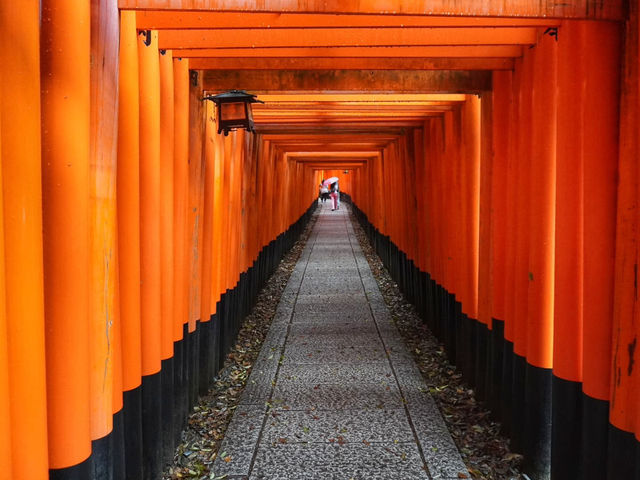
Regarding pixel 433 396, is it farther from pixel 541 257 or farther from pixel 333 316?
pixel 333 316

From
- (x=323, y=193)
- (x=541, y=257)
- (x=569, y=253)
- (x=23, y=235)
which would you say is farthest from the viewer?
(x=323, y=193)

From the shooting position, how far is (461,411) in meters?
6.41

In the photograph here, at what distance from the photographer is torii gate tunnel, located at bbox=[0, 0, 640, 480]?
107 inches

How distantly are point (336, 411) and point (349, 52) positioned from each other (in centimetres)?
349

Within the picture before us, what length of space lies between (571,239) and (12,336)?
3.07 meters

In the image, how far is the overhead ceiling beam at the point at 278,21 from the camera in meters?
3.88

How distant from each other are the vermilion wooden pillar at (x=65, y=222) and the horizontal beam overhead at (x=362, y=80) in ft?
11.4

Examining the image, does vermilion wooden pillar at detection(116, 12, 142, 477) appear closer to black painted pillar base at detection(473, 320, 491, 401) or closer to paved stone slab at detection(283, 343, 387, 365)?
black painted pillar base at detection(473, 320, 491, 401)

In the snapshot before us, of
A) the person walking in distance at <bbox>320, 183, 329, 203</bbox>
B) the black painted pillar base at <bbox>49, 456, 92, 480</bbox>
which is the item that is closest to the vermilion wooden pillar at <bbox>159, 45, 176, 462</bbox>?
the black painted pillar base at <bbox>49, 456, 92, 480</bbox>

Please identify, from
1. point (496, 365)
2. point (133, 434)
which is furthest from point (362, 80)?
point (133, 434)

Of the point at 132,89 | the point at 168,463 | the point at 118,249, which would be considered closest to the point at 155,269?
the point at 118,249

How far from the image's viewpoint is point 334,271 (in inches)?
650

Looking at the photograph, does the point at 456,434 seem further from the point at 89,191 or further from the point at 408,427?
the point at 89,191

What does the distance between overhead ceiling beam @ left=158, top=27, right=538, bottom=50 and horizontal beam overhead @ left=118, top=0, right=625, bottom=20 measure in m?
0.76
